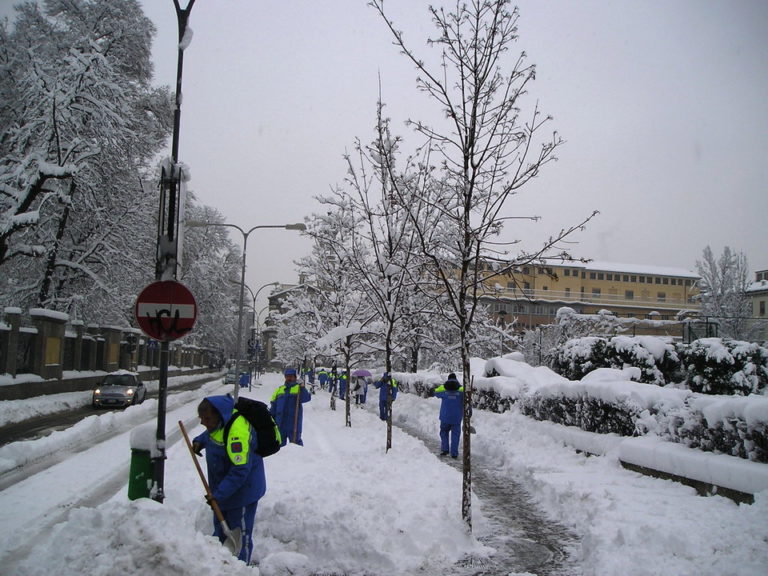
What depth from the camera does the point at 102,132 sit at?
22562 millimetres

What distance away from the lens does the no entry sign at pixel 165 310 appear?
241 inches

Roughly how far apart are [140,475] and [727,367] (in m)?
14.2

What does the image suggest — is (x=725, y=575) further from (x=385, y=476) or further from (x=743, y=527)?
(x=385, y=476)

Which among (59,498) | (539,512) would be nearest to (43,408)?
(59,498)

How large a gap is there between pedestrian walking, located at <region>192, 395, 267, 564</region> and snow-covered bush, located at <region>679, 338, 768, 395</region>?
13.4 meters

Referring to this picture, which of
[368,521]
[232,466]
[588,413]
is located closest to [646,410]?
[588,413]

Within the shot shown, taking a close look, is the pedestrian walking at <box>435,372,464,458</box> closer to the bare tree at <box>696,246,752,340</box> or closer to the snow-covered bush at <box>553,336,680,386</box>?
the snow-covered bush at <box>553,336,680,386</box>

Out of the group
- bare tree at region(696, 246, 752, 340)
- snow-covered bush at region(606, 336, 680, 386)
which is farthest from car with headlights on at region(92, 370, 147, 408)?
bare tree at region(696, 246, 752, 340)

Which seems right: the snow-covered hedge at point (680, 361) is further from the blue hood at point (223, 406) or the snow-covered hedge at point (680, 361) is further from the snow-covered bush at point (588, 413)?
the blue hood at point (223, 406)

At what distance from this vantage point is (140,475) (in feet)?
18.8

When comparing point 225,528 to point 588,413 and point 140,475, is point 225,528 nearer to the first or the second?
point 140,475

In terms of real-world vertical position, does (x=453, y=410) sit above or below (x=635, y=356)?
below

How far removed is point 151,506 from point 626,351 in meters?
16.1

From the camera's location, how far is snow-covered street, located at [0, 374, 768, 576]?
3951 mm
